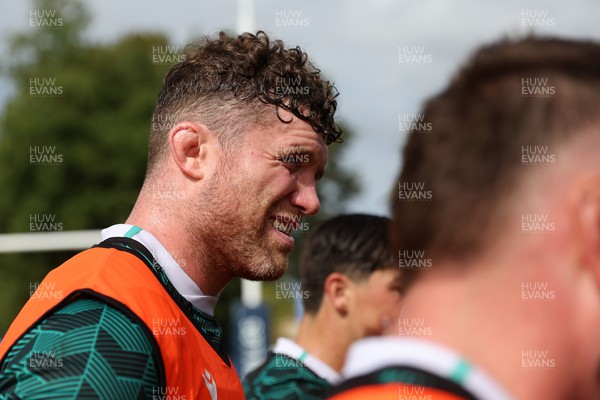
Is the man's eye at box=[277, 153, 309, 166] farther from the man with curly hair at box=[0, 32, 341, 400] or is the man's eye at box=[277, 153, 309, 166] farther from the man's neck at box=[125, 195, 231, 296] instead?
the man's neck at box=[125, 195, 231, 296]

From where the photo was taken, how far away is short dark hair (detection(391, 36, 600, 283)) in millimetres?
1413

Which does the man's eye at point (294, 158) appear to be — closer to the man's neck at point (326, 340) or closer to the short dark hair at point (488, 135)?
the man's neck at point (326, 340)

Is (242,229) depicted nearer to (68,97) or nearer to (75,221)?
(75,221)

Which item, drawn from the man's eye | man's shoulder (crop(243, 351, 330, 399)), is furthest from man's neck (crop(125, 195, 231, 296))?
man's shoulder (crop(243, 351, 330, 399))

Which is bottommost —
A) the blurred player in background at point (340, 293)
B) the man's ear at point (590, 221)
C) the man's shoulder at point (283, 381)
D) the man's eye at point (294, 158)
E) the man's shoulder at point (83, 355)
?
the man's shoulder at point (283, 381)

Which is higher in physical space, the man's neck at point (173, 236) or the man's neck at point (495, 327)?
the man's neck at point (495, 327)

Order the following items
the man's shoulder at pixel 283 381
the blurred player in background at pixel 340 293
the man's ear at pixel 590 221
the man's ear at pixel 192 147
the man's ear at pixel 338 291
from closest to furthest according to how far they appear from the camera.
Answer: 1. the man's ear at pixel 590 221
2. the man's ear at pixel 192 147
3. the man's shoulder at pixel 283 381
4. the blurred player in background at pixel 340 293
5. the man's ear at pixel 338 291

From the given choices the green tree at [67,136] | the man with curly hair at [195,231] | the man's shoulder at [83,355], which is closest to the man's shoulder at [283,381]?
the man with curly hair at [195,231]

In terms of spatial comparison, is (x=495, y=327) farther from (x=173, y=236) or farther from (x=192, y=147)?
(x=192, y=147)

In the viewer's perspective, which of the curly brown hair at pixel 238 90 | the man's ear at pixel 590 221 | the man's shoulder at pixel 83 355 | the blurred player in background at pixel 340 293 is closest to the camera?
the man's ear at pixel 590 221

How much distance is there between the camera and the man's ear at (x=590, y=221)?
1.35 m

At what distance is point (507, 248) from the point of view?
4.59 ft

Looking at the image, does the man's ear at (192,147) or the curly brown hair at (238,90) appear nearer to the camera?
the man's ear at (192,147)

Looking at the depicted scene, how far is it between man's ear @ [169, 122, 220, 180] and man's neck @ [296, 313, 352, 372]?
1283 millimetres
